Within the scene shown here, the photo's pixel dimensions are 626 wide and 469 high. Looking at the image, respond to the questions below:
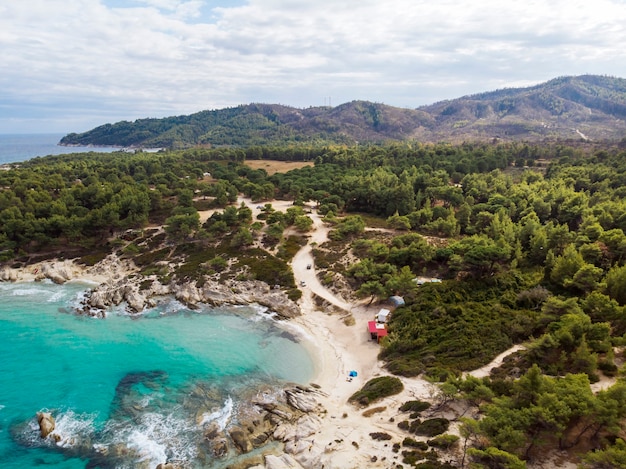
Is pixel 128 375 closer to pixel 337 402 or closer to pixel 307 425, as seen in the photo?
pixel 307 425

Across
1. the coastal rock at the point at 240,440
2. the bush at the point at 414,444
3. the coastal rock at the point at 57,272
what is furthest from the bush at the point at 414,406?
the coastal rock at the point at 57,272

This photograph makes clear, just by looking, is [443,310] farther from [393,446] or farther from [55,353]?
[55,353]

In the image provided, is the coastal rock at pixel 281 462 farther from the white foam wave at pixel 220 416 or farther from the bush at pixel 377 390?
the bush at pixel 377 390

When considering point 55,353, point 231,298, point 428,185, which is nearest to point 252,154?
point 428,185

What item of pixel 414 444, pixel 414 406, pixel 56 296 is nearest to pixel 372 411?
pixel 414 406

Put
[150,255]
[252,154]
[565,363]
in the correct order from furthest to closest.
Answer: [252,154], [150,255], [565,363]

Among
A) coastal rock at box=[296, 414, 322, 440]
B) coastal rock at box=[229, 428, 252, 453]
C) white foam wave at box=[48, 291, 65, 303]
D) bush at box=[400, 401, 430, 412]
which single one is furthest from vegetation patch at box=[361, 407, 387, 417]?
white foam wave at box=[48, 291, 65, 303]

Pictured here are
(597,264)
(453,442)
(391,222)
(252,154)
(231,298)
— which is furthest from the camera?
(252,154)
